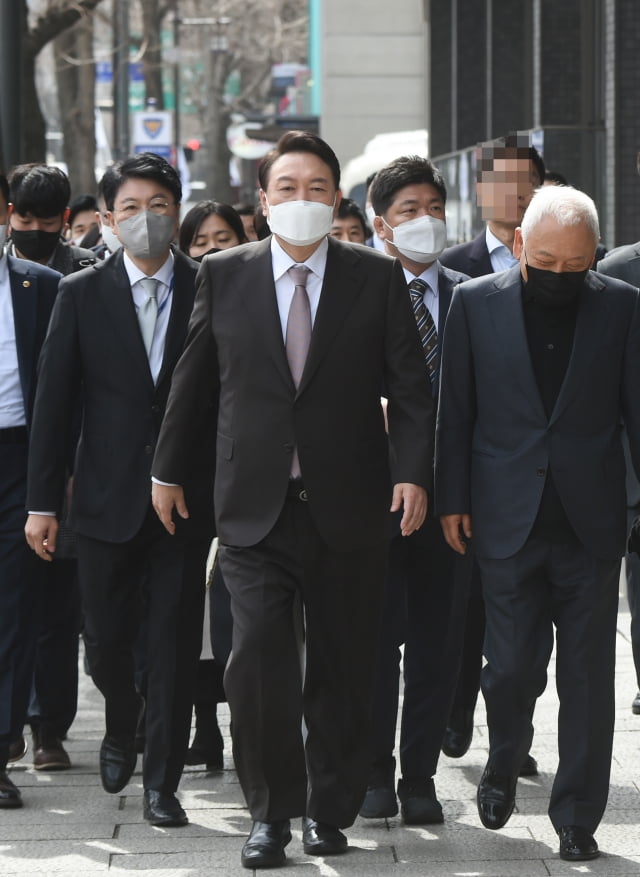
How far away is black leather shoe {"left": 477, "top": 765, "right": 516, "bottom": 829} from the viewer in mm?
5223

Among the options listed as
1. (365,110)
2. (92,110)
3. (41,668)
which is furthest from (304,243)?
(365,110)

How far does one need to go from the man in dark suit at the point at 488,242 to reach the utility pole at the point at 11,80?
15.7ft

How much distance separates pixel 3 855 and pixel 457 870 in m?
1.39

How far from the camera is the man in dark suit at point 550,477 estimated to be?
201 inches

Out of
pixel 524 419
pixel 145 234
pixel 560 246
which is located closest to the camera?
pixel 560 246

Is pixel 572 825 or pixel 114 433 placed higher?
pixel 114 433

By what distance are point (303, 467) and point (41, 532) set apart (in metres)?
1.13

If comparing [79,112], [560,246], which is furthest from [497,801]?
[79,112]

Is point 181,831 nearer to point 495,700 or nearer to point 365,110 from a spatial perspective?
point 495,700

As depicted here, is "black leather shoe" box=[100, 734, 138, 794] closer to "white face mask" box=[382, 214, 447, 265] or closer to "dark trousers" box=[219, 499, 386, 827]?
"dark trousers" box=[219, 499, 386, 827]

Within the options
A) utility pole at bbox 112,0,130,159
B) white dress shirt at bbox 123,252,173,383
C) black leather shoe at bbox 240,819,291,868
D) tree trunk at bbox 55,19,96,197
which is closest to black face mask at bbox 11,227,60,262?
white dress shirt at bbox 123,252,173,383

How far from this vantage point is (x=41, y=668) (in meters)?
6.67

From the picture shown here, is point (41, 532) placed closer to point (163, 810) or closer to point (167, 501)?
point (167, 501)

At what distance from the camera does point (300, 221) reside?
203 inches
